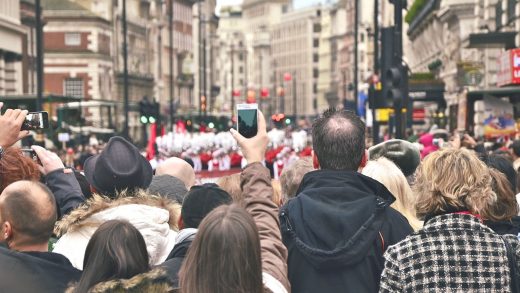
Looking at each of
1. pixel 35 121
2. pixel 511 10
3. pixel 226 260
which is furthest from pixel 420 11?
pixel 226 260

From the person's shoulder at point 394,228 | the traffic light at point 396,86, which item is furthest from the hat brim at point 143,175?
the traffic light at point 396,86

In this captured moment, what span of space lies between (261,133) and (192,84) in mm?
138795

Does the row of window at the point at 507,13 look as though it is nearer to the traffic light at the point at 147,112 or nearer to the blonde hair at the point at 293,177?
the traffic light at the point at 147,112

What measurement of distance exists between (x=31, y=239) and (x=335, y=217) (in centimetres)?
140

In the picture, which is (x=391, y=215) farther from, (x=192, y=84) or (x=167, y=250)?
(x=192, y=84)

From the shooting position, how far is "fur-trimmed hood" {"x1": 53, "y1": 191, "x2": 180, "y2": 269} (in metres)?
6.79

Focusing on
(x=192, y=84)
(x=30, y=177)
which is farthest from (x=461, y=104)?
(x=192, y=84)

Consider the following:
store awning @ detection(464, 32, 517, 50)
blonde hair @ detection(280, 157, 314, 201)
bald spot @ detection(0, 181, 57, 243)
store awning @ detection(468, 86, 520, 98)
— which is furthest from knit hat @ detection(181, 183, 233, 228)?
store awning @ detection(464, 32, 517, 50)

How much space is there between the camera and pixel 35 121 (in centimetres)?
833

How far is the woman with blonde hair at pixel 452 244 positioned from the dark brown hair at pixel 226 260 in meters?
1.28

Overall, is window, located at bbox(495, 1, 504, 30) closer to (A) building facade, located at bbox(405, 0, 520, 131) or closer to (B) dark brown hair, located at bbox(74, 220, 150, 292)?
(A) building facade, located at bbox(405, 0, 520, 131)

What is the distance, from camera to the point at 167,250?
6.84 m

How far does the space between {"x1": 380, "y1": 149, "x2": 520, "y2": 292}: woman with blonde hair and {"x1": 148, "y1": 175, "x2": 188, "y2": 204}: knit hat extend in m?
2.83

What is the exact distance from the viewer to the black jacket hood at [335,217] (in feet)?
20.8
